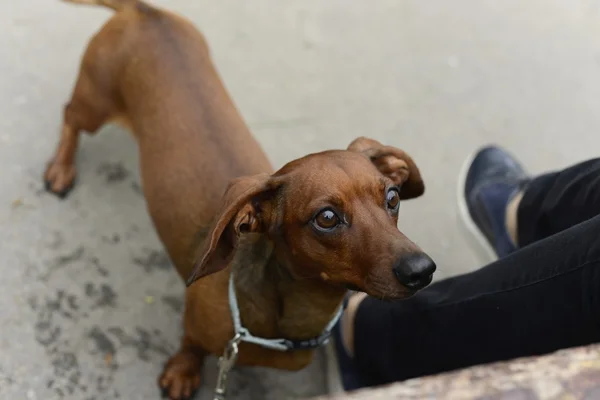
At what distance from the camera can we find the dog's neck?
1.99 meters

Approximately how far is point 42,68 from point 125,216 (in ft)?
3.44

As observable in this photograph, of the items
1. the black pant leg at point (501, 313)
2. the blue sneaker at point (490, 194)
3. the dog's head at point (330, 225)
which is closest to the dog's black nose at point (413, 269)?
the dog's head at point (330, 225)

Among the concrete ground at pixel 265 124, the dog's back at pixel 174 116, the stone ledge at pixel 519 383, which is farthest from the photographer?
the concrete ground at pixel 265 124

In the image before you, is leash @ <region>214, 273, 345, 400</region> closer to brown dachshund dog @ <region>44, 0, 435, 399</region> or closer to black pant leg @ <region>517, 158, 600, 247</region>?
brown dachshund dog @ <region>44, 0, 435, 399</region>

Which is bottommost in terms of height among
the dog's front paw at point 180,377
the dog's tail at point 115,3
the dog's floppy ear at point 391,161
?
the dog's front paw at point 180,377

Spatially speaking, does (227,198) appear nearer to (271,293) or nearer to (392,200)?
(271,293)

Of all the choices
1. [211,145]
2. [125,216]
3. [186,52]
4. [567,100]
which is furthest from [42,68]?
[567,100]

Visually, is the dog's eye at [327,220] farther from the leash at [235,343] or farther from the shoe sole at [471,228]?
the shoe sole at [471,228]

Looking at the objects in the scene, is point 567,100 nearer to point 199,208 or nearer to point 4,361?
point 199,208

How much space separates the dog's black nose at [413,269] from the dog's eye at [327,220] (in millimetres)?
221

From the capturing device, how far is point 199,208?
2.26 metres

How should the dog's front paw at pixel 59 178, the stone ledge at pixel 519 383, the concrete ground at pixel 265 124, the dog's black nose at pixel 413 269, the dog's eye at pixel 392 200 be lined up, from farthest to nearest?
the dog's front paw at pixel 59 178, the concrete ground at pixel 265 124, the dog's eye at pixel 392 200, the dog's black nose at pixel 413 269, the stone ledge at pixel 519 383

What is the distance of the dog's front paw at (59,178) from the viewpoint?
2947mm

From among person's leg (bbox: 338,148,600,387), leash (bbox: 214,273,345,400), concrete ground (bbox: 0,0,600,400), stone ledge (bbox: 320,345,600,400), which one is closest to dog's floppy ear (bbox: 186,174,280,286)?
leash (bbox: 214,273,345,400)
